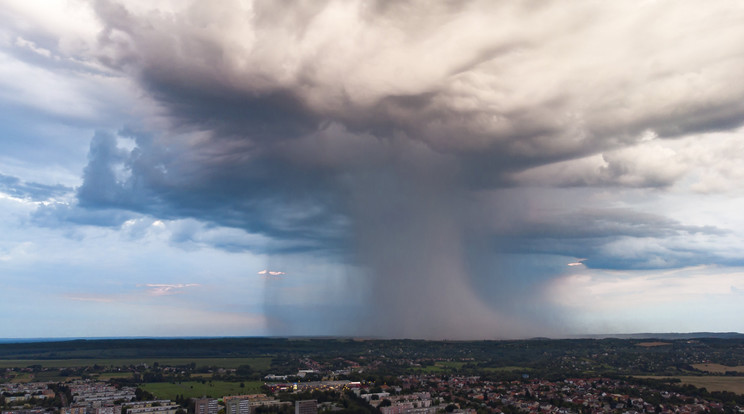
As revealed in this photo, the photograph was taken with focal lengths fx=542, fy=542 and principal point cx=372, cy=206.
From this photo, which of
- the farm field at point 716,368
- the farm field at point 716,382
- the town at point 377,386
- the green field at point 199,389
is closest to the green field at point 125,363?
the town at point 377,386

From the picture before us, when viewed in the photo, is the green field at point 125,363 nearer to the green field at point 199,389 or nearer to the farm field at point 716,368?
the green field at point 199,389

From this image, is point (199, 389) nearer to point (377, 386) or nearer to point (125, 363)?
point (377, 386)

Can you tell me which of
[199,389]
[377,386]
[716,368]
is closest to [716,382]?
[716,368]

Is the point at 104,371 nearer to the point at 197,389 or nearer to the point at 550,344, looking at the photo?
the point at 197,389

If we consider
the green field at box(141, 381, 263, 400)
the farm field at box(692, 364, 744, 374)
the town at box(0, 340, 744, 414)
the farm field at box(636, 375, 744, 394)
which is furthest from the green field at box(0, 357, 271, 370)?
the farm field at box(692, 364, 744, 374)

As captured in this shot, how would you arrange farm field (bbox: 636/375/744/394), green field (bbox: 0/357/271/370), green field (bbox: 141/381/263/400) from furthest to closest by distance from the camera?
green field (bbox: 0/357/271/370) → green field (bbox: 141/381/263/400) → farm field (bbox: 636/375/744/394)

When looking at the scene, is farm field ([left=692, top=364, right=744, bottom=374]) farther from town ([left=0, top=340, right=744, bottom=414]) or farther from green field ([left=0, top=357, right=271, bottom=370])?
green field ([left=0, top=357, right=271, bottom=370])
